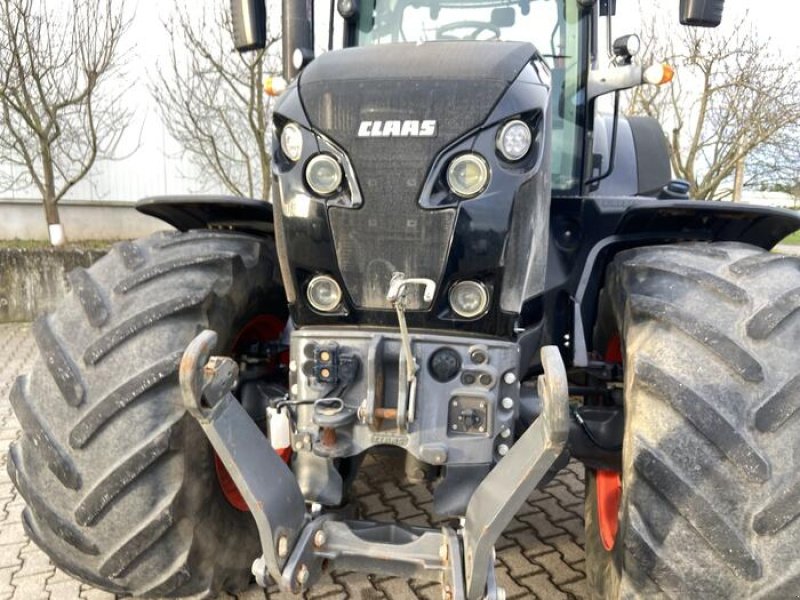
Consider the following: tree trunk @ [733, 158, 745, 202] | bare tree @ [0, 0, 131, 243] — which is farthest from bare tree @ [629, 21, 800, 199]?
bare tree @ [0, 0, 131, 243]

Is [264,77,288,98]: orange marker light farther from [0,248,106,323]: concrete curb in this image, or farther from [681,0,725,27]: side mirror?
[0,248,106,323]: concrete curb

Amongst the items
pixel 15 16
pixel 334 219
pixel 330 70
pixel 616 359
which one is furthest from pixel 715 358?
pixel 15 16

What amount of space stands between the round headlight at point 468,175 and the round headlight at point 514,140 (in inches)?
2.5

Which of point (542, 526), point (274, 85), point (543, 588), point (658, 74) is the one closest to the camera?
point (658, 74)

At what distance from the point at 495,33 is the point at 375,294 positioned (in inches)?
56.7

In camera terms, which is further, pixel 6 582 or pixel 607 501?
pixel 6 582

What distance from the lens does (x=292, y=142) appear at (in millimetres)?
1928

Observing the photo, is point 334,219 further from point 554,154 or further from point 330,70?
point 554,154

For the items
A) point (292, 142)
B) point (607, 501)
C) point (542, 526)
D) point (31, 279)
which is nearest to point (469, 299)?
point (292, 142)

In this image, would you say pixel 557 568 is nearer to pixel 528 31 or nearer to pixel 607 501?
pixel 607 501

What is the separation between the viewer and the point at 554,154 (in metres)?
2.66

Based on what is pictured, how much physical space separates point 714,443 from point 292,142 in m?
1.33

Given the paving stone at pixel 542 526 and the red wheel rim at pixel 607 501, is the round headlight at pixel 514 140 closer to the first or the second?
the red wheel rim at pixel 607 501

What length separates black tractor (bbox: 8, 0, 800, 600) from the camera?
1.63 meters
